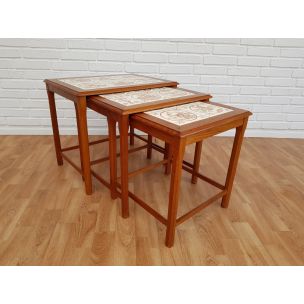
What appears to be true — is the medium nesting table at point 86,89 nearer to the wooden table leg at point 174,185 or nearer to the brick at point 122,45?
the wooden table leg at point 174,185

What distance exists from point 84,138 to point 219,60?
5.04ft

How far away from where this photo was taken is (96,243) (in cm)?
129

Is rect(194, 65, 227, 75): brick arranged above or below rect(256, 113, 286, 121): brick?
above

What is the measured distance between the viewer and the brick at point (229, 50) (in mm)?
2391

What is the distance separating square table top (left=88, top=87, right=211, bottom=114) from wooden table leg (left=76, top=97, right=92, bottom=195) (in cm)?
6

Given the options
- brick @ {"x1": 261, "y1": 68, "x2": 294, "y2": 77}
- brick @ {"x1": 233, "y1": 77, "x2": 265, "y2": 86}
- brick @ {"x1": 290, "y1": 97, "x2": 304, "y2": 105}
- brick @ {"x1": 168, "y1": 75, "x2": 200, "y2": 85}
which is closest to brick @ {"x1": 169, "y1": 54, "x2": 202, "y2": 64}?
brick @ {"x1": 168, "y1": 75, "x2": 200, "y2": 85}

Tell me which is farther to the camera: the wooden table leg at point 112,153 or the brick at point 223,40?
the brick at point 223,40

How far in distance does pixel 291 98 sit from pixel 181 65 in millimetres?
1100

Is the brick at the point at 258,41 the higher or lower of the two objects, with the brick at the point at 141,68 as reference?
higher

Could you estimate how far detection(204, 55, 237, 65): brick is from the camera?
95.2 inches

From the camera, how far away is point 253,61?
8.02ft

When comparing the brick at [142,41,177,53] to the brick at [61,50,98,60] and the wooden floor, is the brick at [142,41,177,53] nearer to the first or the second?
the brick at [61,50,98,60]

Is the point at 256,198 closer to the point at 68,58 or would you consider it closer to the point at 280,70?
the point at 280,70

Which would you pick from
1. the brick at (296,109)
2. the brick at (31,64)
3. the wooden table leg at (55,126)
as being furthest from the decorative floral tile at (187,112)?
the brick at (296,109)
